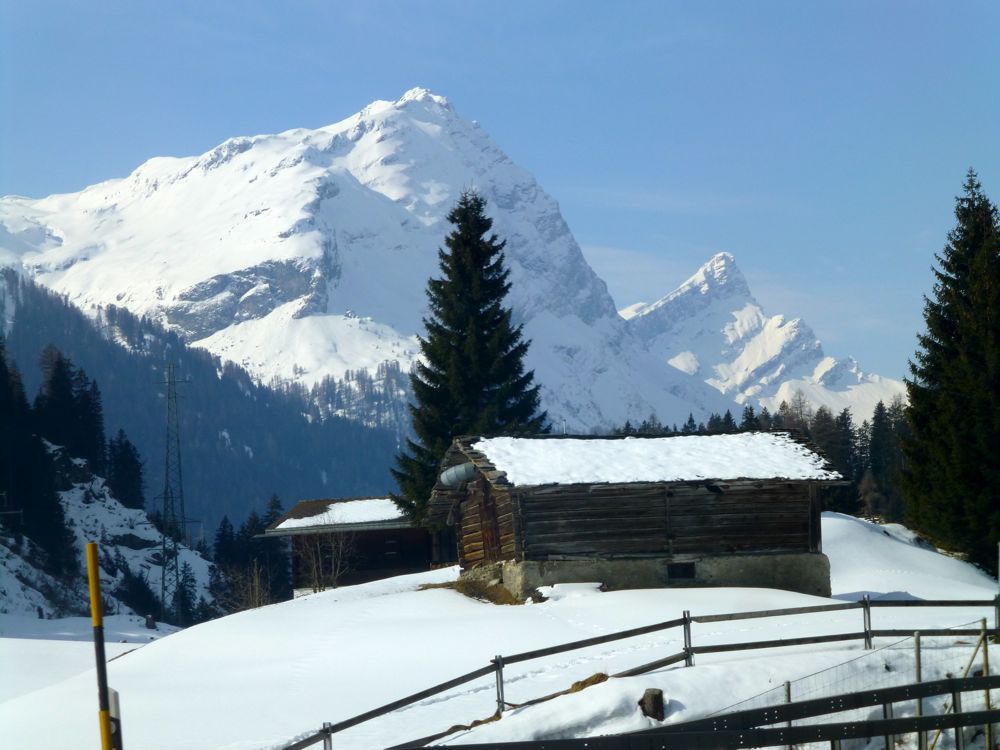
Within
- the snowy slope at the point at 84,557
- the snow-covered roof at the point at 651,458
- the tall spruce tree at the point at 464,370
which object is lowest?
the snowy slope at the point at 84,557

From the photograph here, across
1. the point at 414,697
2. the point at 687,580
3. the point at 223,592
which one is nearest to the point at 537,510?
the point at 687,580

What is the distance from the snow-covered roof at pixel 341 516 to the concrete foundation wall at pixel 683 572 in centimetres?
2644

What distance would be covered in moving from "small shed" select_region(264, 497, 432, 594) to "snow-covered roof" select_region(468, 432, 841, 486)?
24986 millimetres

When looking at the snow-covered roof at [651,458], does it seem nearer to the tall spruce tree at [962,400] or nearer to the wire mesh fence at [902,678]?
the tall spruce tree at [962,400]

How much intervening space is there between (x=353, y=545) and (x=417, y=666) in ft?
121

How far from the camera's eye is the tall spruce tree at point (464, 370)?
5272 cm

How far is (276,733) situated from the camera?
21188 millimetres

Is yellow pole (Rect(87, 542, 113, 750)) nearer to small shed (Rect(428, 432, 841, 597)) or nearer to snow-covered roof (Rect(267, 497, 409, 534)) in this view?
small shed (Rect(428, 432, 841, 597))

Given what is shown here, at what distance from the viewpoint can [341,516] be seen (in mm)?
64062

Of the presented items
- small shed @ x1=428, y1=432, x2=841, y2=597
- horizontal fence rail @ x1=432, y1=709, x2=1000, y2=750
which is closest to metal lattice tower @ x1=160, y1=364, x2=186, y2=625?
small shed @ x1=428, y1=432, x2=841, y2=597

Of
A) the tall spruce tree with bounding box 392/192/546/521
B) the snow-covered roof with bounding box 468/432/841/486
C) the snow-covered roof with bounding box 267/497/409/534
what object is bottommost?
the snow-covered roof with bounding box 267/497/409/534

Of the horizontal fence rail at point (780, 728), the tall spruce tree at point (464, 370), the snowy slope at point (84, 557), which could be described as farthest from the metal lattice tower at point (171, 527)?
the horizontal fence rail at point (780, 728)

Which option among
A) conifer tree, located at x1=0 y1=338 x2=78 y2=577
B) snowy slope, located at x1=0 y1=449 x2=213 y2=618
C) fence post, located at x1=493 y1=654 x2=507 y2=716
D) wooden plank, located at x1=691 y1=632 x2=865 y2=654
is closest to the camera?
fence post, located at x1=493 y1=654 x2=507 y2=716

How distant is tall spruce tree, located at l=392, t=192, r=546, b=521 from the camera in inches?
2076
